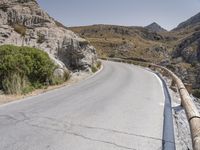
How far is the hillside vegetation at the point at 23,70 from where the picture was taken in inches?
607

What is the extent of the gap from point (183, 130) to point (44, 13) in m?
22.4

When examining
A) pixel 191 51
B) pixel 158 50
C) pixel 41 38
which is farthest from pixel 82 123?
pixel 158 50

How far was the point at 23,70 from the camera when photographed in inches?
649

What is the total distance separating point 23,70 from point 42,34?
9115 mm

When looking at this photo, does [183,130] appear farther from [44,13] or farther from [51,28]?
[44,13]

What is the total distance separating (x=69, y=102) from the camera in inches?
485

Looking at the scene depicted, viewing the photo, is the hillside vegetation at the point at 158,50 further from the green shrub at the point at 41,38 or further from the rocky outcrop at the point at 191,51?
the green shrub at the point at 41,38

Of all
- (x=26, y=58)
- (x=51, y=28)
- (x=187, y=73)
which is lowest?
(x=187, y=73)

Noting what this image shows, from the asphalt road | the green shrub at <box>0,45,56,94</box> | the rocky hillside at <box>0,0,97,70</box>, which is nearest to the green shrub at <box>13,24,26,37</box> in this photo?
the rocky hillside at <box>0,0,97,70</box>

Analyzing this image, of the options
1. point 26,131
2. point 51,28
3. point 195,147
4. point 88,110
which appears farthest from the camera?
point 51,28

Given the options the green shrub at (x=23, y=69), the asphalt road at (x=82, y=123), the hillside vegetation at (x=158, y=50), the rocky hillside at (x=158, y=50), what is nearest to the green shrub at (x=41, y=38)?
the green shrub at (x=23, y=69)


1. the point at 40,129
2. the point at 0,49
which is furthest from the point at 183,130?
Result: the point at 0,49

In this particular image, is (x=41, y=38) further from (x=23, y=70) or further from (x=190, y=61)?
(x=190, y=61)

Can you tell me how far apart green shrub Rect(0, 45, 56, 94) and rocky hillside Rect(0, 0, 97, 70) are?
17.7 ft
